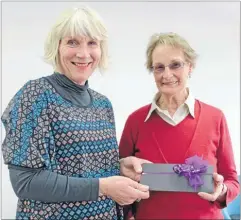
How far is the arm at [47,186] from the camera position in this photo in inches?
38.8

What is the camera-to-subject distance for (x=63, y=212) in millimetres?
1059

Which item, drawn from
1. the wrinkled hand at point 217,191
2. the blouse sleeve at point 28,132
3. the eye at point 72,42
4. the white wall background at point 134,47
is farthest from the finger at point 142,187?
the white wall background at point 134,47

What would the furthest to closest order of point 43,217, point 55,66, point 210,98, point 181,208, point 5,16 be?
point 210,98 < point 5,16 < point 181,208 < point 55,66 < point 43,217

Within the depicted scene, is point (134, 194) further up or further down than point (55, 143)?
further down

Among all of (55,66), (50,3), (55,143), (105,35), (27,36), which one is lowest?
(55,143)

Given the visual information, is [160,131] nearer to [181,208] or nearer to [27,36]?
[181,208]

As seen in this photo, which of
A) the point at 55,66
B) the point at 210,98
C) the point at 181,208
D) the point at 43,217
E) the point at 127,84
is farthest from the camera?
the point at 210,98

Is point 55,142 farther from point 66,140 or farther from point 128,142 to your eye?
point 128,142

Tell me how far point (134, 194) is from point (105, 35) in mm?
558

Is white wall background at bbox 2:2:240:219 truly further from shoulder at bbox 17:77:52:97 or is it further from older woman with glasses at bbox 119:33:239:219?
shoulder at bbox 17:77:52:97

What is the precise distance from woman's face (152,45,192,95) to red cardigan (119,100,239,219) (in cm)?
14

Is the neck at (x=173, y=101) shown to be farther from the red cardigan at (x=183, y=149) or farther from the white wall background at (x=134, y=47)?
the white wall background at (x=134, y=47)

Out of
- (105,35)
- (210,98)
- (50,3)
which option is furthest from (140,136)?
(210,98)

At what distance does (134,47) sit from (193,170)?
1.40 metres
